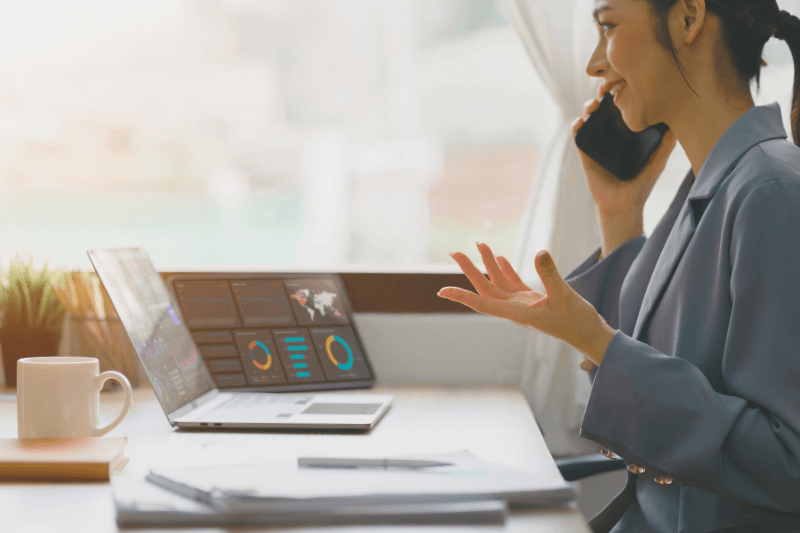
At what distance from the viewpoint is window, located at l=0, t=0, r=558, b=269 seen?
6.46 ft

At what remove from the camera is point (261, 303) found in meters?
1.21

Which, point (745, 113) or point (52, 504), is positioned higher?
point (745, 113)

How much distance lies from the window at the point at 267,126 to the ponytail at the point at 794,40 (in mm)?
747

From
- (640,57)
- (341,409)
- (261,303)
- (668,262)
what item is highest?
(640,57)

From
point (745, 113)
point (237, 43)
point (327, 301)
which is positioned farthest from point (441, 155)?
point (745, 113)

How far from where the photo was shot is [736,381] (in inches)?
26.0

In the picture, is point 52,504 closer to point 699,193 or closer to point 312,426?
point 312,426

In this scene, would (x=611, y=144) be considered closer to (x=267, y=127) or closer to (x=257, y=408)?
(x=257, y=408)

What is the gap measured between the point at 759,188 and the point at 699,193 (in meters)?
0.11

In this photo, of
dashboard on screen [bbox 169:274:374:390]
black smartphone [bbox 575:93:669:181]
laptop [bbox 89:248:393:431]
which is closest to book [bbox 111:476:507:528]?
laptop [bbox 89:248:393:431]

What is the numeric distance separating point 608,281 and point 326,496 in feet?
2.52

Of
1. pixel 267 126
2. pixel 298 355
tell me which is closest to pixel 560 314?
pixel 298 355

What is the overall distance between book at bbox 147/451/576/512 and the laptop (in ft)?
0.86

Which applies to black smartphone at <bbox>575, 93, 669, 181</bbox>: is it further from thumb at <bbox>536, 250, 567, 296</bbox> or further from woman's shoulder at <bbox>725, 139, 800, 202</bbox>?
thumb at <bbox>536, 250, 567, 296</bbox>
